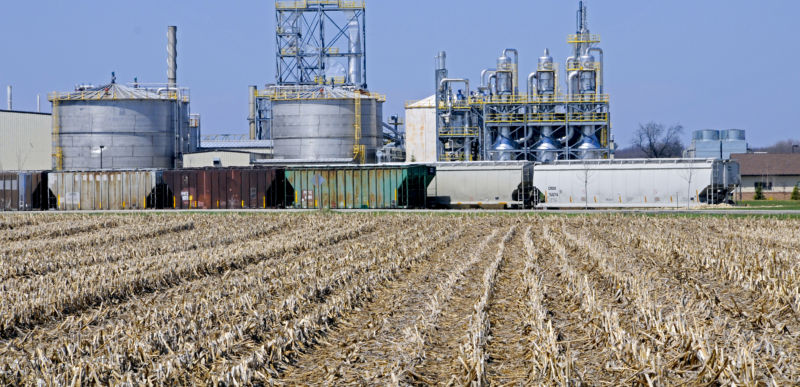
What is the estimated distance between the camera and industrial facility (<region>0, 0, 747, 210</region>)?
50.2 m

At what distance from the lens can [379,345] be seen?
448 inches

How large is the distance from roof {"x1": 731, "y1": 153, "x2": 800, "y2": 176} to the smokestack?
5382 centimetres

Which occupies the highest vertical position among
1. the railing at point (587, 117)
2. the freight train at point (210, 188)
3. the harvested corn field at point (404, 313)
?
the railing at point (587, 117)

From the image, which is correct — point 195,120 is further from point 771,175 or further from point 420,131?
point 771,175

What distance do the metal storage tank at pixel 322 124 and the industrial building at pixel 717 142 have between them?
170 ft

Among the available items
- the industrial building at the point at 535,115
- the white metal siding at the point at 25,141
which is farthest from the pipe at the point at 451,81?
the white metal siding at the point at 25,141

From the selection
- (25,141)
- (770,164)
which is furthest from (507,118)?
(25,141)

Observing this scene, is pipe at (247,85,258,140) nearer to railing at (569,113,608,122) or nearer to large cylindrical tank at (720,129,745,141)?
railing at (569,113,608,122)

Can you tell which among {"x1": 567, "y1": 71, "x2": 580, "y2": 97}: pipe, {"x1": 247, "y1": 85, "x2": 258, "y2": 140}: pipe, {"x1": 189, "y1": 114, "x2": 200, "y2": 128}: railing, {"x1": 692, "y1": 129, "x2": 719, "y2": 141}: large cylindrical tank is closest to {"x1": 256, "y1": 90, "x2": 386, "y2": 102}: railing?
{"x1": 567, "y1": 71, "x2": 580, "y2": 97}: pipe

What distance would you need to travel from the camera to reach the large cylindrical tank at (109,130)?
63500 mm

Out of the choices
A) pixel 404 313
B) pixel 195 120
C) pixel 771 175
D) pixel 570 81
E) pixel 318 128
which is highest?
pixel 570 81

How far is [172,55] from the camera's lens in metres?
81.0

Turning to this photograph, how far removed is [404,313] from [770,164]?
3231 inches

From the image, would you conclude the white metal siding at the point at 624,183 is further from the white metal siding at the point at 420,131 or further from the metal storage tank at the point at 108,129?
the metal storage tank at the point at 108,129
